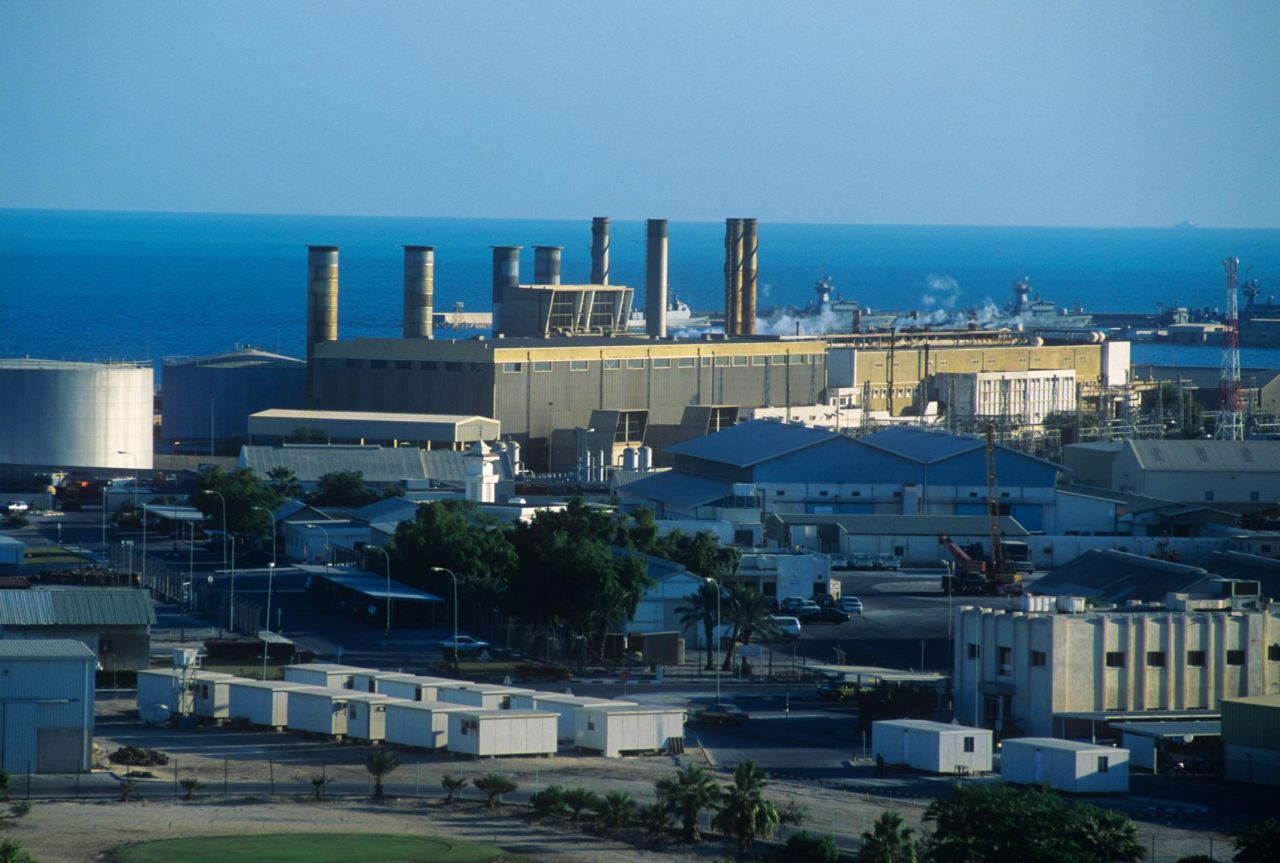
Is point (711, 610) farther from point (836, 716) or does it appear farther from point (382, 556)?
point (382, 556)

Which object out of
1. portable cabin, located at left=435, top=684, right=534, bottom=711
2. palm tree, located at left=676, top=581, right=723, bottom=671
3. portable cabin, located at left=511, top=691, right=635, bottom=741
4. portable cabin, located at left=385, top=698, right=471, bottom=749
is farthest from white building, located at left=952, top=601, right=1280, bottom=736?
portable cabin, located at left=385, top=698, right=471, bottom=749

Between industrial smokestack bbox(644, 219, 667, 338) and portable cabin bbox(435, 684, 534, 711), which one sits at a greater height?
industrial smokestack bbox(644, 219, 667, 338)

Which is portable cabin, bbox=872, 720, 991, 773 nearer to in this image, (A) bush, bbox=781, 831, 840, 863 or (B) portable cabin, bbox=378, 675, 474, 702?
(A) bush, bbox=781, 831, 840, 863

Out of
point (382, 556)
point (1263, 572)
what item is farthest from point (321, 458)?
point (1263, 572)

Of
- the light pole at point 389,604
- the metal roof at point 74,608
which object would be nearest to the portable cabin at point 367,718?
the metal roof at point 74,608

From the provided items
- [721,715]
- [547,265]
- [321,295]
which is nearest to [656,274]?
[547,265]
